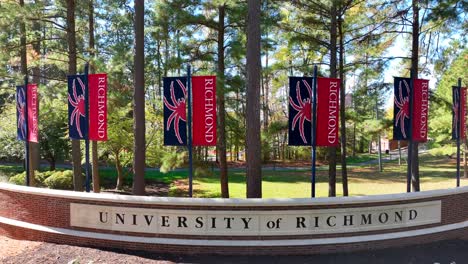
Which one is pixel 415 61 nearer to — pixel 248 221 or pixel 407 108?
pixel 407 108

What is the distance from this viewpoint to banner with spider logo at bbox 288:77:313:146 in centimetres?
941

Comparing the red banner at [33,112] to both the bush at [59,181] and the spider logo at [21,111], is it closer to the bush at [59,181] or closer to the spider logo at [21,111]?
the spider logo at [21,111]

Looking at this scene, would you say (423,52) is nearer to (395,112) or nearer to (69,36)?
(395,112)

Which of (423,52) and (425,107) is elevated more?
(423,52)

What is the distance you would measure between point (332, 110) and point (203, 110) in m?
2.98

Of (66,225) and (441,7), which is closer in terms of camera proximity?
(66,225)

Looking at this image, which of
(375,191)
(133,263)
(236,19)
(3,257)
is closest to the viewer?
(133,263)

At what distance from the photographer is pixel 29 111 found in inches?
464

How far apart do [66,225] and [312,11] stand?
1045cm

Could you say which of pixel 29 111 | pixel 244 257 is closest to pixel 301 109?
pixel 244 257

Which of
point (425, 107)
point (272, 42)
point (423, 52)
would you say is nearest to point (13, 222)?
point (272, 42)

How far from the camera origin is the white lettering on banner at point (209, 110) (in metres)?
9.34

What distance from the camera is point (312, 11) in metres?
14.4

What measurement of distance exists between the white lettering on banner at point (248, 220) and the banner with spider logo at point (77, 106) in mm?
2563
